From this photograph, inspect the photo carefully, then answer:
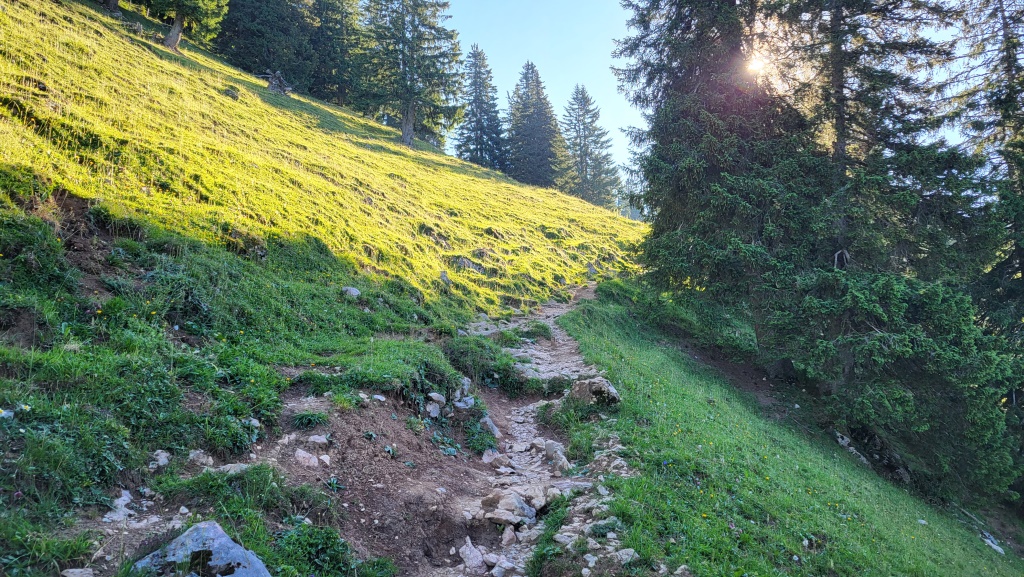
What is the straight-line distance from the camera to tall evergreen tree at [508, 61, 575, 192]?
49.5 meters

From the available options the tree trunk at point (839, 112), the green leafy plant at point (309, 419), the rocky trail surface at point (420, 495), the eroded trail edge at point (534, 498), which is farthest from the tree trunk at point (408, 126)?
the green leafy plant at point (309, 419)

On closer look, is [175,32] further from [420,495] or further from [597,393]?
[420,495]

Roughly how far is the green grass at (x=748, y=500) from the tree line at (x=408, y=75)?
1187 inches

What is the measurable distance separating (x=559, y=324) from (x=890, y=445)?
10408mm

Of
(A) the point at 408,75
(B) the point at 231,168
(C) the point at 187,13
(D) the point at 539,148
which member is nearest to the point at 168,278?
(B) the point at 231,168

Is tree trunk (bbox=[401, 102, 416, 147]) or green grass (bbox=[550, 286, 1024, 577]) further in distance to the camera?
tree trunk (bbox=[401, 102, 416, 147])

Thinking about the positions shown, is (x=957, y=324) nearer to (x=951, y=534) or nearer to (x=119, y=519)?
(x=951, y=534)

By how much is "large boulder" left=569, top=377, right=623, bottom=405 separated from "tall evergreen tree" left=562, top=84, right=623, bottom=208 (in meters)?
47.2

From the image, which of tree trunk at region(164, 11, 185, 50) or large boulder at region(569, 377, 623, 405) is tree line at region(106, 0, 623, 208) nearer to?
tree trunk at region(164, 11, 185, 50)

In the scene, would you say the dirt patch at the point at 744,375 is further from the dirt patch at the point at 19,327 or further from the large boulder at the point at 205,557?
the dirt patch at the point at 19,327

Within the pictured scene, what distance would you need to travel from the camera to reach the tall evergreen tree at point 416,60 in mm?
34156

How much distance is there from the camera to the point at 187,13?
25469mm

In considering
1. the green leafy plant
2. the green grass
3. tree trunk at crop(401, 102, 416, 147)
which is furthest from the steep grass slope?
the green grass

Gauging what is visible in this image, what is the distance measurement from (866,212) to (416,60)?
32685 mm
